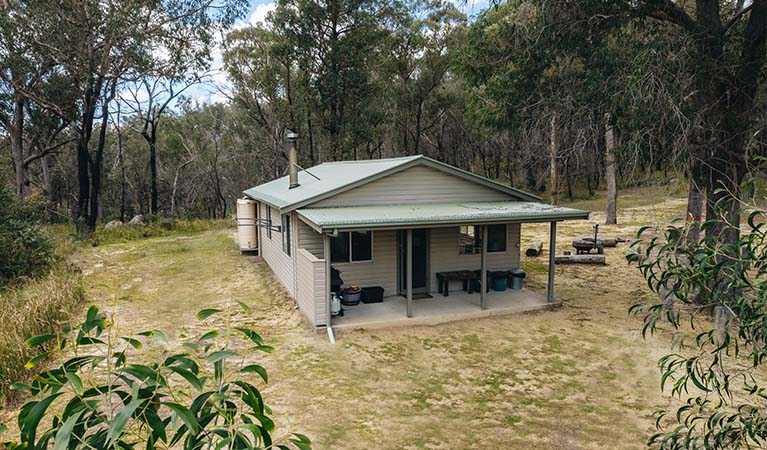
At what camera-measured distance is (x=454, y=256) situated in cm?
1140

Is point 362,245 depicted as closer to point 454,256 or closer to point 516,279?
point 454,256

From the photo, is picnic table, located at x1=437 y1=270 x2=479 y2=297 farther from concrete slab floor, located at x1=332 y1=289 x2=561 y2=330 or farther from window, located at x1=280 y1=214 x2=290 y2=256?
window, located at x1=280 y1=214 x2=290 y2=256

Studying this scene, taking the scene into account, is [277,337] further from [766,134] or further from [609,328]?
[766,134]

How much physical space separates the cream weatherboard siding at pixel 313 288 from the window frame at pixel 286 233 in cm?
187

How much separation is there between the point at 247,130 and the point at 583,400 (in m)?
33.5

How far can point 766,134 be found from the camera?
27.8 ft

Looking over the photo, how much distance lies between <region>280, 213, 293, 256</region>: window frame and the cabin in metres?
0.03

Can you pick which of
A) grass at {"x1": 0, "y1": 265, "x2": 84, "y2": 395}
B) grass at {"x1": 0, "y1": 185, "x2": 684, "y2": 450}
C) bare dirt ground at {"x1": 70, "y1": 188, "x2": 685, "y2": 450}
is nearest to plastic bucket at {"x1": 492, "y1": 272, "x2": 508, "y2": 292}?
grass at {"x1": 0, "y1": 185, "x2": 684, "y2": 450}

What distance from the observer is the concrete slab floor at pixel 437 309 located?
30.6ft

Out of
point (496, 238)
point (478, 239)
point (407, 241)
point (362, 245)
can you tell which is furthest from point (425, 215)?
point (496, 238)

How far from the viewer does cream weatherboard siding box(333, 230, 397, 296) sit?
10.7 m

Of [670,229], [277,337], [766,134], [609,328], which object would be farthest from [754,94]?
[277,337]

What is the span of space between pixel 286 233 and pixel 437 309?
13.9 ft

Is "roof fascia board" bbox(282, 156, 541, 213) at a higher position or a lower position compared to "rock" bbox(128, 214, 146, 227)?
higher
